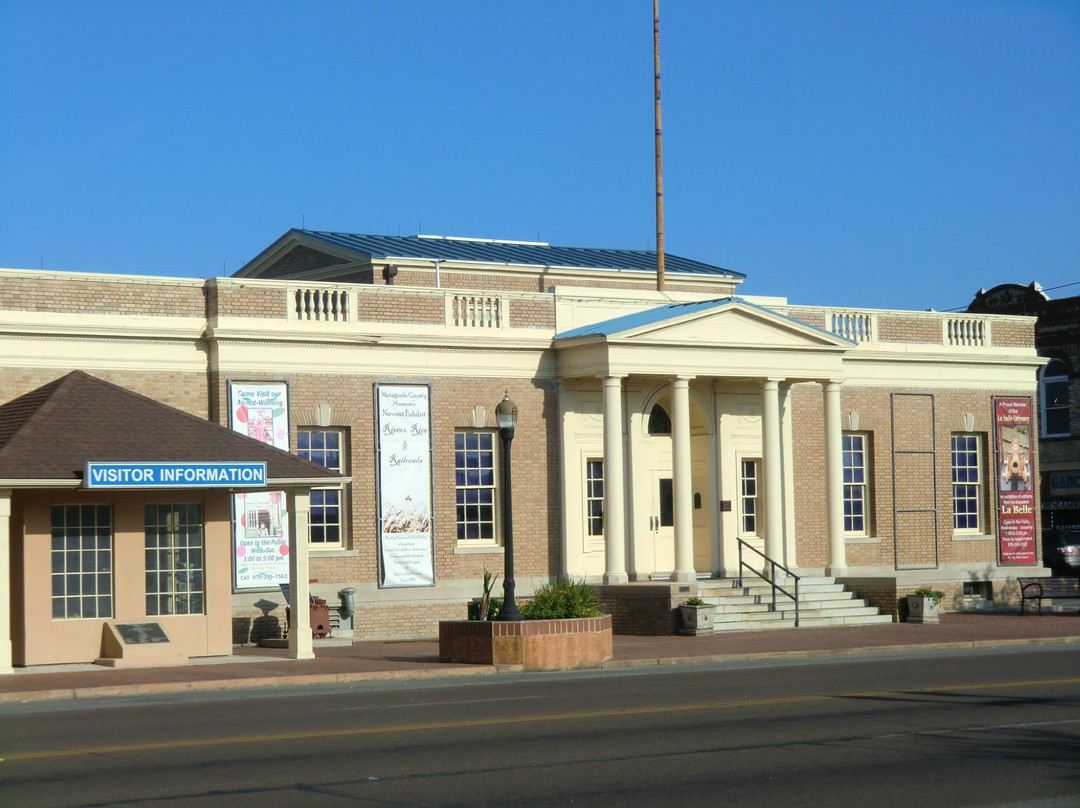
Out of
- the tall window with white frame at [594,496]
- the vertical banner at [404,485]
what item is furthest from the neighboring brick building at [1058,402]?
the vertical banner at [404,485]

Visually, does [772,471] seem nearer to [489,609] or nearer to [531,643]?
[489,609]

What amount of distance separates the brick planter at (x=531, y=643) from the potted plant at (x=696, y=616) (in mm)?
5637

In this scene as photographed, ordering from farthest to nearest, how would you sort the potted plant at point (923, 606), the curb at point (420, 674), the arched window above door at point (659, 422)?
the arched window above door at point (659, 422)
the potted plant at point (923, 606)
the curb at point (420, 674)

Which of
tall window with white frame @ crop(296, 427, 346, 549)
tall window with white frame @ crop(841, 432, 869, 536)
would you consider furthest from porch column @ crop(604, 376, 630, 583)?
tall window with white frame @ crop(841, 432, 869, 536)

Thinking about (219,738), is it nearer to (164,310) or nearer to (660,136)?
(164,310)

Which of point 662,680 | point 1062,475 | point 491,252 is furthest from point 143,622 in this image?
point 1062,475

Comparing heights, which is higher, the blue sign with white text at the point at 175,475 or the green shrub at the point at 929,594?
the blue sign with white text at the point at 175,475

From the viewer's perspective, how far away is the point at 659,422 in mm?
31797

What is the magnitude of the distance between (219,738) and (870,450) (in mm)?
23039

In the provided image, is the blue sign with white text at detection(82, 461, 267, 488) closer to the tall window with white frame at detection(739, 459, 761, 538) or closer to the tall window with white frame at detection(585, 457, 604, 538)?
the tall window with white frame at detection(585, 457, 604, 538)

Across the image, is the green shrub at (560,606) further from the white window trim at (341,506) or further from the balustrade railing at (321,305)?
the balustrade railing at (321,305)

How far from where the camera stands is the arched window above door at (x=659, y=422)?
3169 cm

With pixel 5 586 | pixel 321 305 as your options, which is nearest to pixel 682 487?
pixel 321 305

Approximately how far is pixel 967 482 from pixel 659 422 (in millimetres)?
8547
